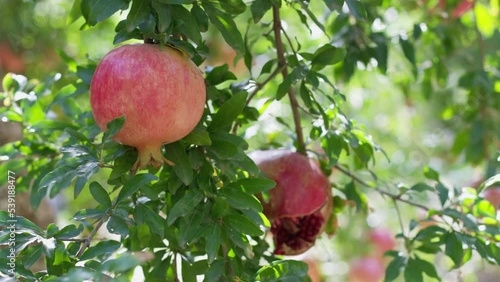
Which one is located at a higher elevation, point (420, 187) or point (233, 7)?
point (233, 7)

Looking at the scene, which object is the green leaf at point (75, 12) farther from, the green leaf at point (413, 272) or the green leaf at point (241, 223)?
the green leaf at point (413, 272)

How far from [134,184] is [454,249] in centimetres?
65

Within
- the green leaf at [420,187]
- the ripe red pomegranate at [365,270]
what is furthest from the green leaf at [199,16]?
the ripe red pomegranate at [365,270]

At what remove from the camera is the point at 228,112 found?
3.69 feet

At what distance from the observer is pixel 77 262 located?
0.98 meters

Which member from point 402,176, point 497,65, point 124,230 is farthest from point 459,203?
point 402,176

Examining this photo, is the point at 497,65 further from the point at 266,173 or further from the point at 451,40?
the point at 266,173

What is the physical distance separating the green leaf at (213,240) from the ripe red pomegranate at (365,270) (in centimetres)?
210

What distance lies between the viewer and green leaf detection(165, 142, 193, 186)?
1.08 m

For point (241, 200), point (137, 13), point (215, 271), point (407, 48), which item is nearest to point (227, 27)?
point (137, 13)

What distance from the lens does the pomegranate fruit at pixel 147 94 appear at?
0.96m

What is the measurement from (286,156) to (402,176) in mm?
1449

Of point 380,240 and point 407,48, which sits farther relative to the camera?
point 380,240

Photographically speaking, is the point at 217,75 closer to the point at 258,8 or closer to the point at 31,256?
the point at 258,8
